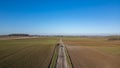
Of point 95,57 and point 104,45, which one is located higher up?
point 104,45

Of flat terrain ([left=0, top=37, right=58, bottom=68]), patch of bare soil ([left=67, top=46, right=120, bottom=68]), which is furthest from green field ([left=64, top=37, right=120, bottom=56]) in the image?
flat terrain ([left=0, top=37, right=58, bottom=68])

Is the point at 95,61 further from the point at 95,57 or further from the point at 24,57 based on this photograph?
the point at 24,57

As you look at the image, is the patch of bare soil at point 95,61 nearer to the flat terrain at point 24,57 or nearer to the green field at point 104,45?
the flat terrain at point 24,57

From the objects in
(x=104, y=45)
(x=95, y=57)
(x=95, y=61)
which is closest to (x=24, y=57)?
(x=95, y=61)

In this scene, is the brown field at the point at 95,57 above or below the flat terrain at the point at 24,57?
below

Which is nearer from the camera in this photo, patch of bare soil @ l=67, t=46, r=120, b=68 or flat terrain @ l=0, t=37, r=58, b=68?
flat terrain @ l=0, t=37, r=58, b=68

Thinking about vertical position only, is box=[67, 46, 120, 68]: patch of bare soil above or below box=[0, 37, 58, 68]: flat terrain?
below

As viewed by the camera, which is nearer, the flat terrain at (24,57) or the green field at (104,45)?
the flat terrain at (24,57)

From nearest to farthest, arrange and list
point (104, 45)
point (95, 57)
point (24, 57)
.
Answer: point (24, 57) < point (95, 57) < point (104, 45)

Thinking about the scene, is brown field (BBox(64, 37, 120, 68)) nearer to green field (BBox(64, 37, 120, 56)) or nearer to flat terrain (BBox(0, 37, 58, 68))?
green field (BBox(64, 37, 120, 56))

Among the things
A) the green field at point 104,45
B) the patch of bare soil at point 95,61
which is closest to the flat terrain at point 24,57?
the patch of bare soil at point 95,61

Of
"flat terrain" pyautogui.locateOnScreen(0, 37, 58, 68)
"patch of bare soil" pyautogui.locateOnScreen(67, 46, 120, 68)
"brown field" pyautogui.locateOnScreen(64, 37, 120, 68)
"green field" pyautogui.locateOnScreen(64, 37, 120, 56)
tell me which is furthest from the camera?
"green field" pyautogui.locateOnScreen(64, 37, 120, 56)

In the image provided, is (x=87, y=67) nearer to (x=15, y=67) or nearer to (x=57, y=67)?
(x=57, y=67)
